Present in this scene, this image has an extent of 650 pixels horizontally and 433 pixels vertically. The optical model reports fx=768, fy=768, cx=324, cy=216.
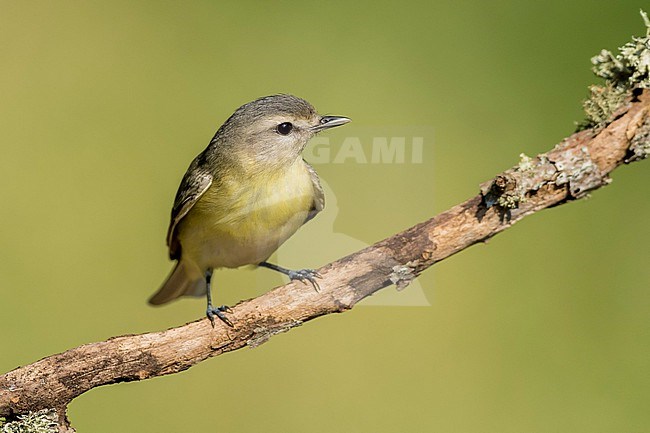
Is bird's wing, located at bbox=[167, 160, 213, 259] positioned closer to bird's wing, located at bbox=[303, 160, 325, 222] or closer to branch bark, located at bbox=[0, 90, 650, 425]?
bird's wing, located at bbox=[303, 160, 325, 222]

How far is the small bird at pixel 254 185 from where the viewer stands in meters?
1.96

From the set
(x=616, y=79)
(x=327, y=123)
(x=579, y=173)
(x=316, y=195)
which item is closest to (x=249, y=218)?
(x=316, y=195)

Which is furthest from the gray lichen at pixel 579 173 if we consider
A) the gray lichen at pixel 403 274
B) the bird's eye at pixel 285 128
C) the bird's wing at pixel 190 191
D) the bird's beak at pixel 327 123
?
the bird's wing at pixel 190 191

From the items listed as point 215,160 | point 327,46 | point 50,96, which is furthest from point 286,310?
point 50,96

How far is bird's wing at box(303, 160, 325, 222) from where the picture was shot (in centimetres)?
209

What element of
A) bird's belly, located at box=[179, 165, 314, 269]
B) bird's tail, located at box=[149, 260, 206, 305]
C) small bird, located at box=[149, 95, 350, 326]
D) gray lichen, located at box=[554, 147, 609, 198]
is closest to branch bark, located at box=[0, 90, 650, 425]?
gray lichen, located at box=[554, 147, 609, 198]

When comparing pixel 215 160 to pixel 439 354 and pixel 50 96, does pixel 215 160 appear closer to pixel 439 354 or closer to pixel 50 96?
pixel 439 354

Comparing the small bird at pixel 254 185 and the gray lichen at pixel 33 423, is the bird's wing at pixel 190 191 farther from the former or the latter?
the gray lichen at pixel 33 423

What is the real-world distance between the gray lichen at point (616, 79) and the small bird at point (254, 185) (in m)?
0.60

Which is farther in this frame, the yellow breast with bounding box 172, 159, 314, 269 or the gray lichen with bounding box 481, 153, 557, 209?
the yellow breast with bounding box 172, 159, 314, 269

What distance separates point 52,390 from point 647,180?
2.19 metres

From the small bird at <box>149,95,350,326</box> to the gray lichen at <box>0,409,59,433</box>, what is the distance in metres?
0.42

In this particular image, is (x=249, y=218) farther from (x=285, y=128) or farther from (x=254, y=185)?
(x=285, y=128)

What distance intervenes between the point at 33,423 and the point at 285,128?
0.91 m
